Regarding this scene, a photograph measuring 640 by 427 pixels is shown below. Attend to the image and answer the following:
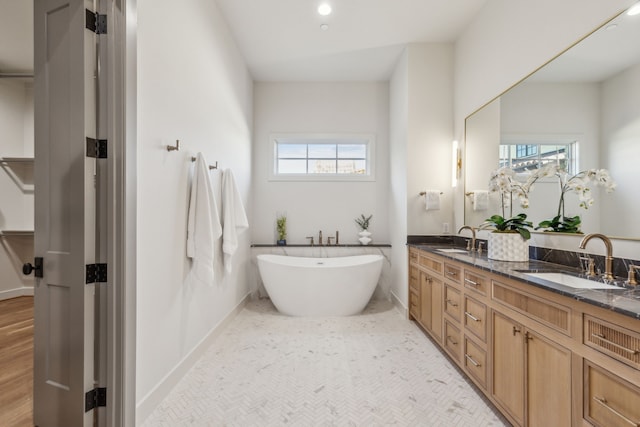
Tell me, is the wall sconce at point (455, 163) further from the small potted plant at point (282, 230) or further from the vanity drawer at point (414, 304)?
the small potted plant at point (282, 230)

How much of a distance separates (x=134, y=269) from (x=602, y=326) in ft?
6.64

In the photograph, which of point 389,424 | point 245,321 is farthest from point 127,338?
point 245,321

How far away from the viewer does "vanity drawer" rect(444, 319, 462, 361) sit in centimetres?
222

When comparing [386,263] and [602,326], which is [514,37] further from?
[386,263]

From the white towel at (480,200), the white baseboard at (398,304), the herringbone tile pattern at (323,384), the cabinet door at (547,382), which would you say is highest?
the white towel at (480,200)

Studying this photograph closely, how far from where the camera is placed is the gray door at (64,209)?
4.59 ft

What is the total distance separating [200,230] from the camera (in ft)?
7.20

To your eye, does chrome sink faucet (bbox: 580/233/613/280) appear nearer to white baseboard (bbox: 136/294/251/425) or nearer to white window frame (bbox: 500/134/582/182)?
white window frame (bbox: 500/134/582/182)

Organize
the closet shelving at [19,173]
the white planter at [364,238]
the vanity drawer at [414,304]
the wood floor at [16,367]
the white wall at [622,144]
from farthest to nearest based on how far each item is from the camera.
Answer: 1. the white planter at [364,238]
2. the closet shelving at [19,173]
3. the vanity drawer at [414,304]
4. the wood floor at [16,367]
5. the white wall at [622,144]

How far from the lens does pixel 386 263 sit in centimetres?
416

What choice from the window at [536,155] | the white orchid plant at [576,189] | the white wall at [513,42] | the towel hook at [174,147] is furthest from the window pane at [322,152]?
the white orchid plant at [576,189]

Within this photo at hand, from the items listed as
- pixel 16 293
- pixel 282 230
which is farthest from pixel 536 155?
pixel 16 293

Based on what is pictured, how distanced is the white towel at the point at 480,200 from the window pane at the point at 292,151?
2500 millimetres

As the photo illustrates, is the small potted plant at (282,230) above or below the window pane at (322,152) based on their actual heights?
below
